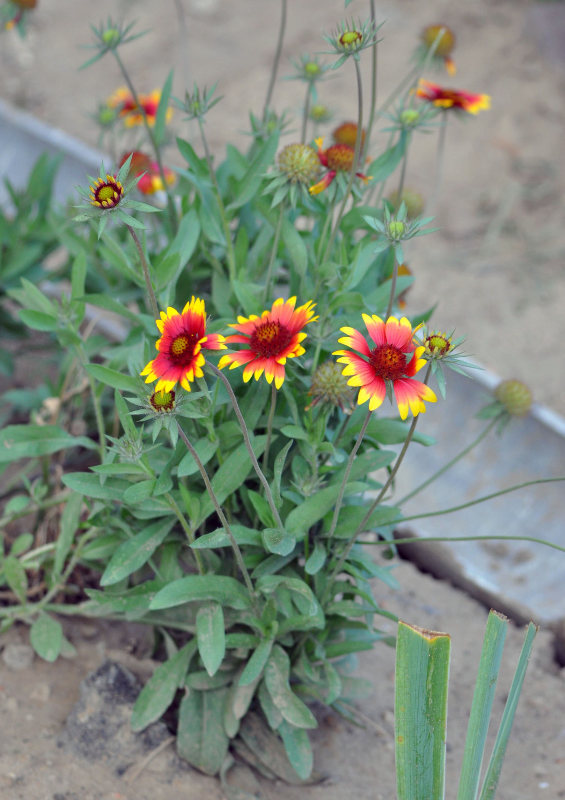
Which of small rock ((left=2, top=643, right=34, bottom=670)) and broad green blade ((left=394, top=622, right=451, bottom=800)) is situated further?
small rock ((left=2, top=643, right=34, bottom=670))

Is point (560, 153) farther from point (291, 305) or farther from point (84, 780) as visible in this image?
point (84, 780)

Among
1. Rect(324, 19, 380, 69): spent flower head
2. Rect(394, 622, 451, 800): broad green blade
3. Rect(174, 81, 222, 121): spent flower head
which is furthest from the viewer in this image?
Rect(174, 81, 222, 121): spent flower head

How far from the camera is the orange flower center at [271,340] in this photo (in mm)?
1042

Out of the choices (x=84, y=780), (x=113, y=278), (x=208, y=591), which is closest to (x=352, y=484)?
(x=208, y=591)

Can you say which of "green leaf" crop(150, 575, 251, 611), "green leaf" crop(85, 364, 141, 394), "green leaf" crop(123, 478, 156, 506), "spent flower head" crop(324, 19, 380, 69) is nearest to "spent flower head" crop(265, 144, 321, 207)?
"spent flower head" crop(324, 19, 380, 69)

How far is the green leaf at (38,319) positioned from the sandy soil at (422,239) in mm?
639

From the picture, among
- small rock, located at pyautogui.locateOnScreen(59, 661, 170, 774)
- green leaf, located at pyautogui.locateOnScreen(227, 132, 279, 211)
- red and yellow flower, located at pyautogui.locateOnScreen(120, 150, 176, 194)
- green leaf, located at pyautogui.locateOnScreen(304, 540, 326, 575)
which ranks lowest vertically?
small rock, located at pyautogui.locateOnScreen(59, 661, 170, 774)

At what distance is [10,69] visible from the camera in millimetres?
4309

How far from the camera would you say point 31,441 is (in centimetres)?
144

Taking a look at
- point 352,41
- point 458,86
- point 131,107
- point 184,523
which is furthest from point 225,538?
point 458,86

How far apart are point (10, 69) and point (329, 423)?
380cm

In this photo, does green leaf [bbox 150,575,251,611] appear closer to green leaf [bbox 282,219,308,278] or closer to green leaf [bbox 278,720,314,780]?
green leaf [bbox 278,720,314,780]

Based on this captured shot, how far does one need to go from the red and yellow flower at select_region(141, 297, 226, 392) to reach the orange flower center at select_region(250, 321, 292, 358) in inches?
2.1

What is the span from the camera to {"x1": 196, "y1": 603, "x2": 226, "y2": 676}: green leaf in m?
1.19
